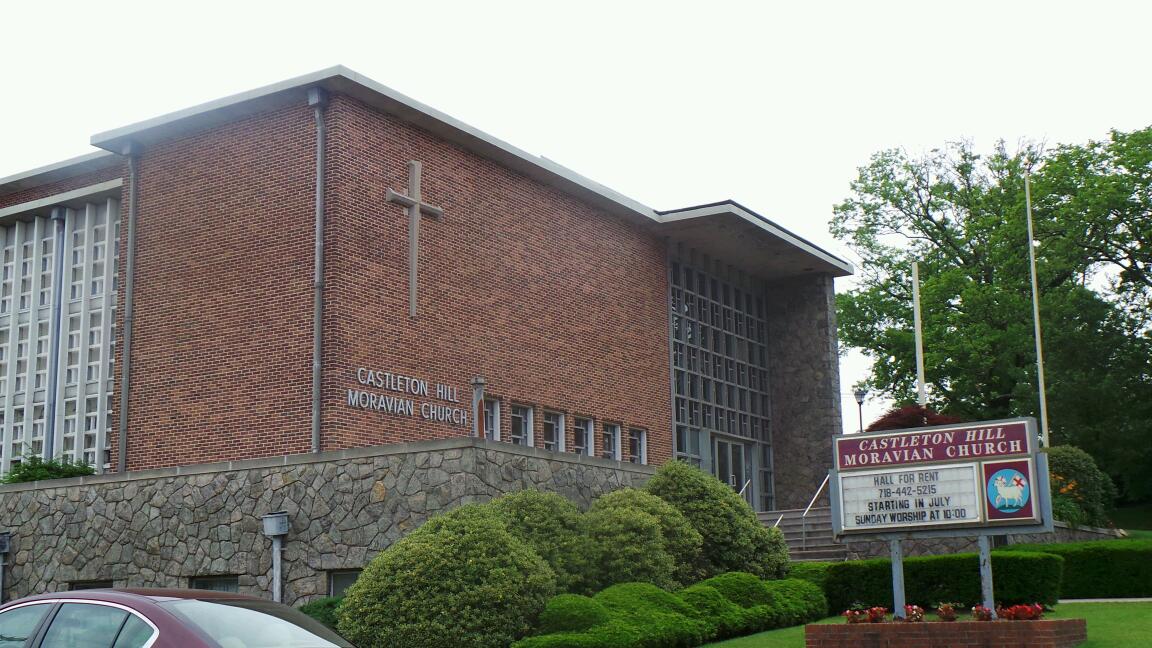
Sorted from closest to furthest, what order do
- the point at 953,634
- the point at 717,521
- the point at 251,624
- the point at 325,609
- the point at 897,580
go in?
the point at 251,624 < the point at 953,634 < the point at 897,580 < the point at 325,609 < the point at 717,521

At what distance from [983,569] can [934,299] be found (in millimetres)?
31313

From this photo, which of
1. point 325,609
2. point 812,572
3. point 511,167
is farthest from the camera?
point 511,167

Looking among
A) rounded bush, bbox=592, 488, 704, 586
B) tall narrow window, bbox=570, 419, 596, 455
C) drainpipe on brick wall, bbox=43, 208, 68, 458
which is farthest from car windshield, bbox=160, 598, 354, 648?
drainpipe on brick wall, bbox=43, 208, 68, 458

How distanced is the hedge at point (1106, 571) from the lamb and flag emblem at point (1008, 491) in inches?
301

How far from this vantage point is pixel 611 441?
3052 centimetres

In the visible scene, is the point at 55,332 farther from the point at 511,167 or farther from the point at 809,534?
the point at 809,534

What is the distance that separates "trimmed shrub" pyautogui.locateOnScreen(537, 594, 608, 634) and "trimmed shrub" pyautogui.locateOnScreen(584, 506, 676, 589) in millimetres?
1928

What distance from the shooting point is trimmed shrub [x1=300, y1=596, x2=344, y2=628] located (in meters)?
17.3

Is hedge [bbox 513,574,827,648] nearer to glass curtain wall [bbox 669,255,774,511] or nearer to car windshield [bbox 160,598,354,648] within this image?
car windshield [bbox 160,598,354,648]

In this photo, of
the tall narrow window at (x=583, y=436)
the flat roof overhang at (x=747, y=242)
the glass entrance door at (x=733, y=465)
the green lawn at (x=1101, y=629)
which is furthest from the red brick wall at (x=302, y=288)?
the glass entrance door at (x=733, y=465)

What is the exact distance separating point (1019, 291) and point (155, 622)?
1582 inches

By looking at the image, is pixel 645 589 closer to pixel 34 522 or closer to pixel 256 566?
pixel 256 566

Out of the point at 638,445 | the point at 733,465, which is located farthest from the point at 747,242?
the point at 638,445

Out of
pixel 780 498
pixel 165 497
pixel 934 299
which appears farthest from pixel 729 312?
pixel 165 497
